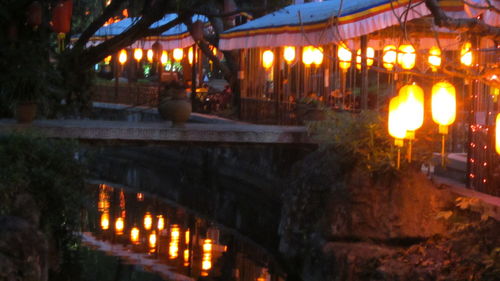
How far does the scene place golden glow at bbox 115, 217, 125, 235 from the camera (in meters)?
18.0

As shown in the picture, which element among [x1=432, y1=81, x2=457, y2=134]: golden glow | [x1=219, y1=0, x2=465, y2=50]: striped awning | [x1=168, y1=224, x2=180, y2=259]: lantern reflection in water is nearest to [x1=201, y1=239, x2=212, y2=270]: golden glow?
[x1=168, y1=224, x2=180, y2=259]: lantern reflection in water

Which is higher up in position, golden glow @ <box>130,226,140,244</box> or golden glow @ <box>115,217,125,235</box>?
golden glow @ <box>115,217,125,235</box>

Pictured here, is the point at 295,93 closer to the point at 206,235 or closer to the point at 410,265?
the point at 206,235

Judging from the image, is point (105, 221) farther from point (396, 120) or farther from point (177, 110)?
point (396, 120)

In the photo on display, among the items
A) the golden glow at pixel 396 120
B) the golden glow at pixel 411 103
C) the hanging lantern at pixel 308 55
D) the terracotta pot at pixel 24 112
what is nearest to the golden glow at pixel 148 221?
the terracotta pot at pixel 24 112

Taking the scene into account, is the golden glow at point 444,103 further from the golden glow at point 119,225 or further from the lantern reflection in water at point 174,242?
the golden glow at point 119,225

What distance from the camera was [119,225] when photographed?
18.6m

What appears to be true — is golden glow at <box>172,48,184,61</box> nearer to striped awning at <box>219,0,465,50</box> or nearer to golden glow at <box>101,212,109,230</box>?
striped awning at <box>219,0,465,50</box>

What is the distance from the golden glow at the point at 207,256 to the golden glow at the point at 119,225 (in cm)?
178

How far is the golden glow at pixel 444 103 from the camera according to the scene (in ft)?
36.6

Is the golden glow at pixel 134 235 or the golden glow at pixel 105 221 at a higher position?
the golden glow at pixel 105 221

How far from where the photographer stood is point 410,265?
12.0 m

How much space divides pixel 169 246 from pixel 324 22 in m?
5.22

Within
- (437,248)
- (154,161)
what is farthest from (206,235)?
(154,161)
